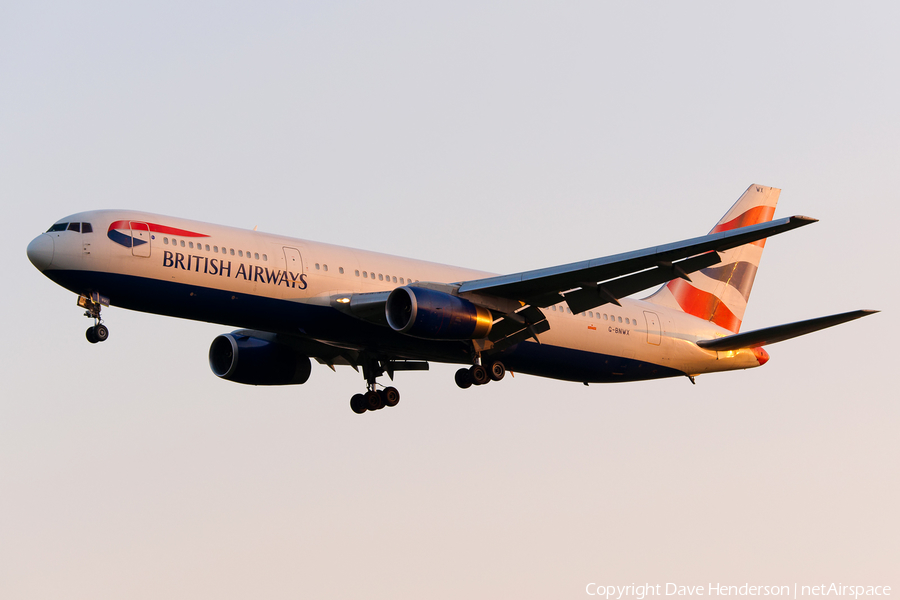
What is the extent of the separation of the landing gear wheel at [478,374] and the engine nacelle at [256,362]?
7.04 meters

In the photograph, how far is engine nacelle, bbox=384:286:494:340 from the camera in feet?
103

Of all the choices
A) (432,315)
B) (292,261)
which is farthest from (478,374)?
(292,261)

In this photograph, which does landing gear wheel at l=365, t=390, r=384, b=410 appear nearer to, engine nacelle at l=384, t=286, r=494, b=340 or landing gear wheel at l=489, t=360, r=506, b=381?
landing gear wheel at l=489, t=360, r=506, b=381

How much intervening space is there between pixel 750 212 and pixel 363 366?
18388 millimetres

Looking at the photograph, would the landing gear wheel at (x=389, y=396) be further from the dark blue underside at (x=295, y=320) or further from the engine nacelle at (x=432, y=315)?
the engine nacelle at (x=432, y=315)

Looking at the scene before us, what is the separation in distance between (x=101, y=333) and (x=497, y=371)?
494 inches

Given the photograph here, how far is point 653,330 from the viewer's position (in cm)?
3959

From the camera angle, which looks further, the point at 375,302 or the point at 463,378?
the point at 463,378

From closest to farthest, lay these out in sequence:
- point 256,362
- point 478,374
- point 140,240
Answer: point 140,240
point 478,374
point 256,362

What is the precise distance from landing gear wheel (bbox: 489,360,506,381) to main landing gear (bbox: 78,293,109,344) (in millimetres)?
12195

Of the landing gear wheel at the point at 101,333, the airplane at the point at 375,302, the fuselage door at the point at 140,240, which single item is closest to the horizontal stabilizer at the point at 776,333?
the airplane at the point at 375,302

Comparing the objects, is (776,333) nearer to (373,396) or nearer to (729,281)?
(729,281)

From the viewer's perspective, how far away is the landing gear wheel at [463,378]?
115 ft

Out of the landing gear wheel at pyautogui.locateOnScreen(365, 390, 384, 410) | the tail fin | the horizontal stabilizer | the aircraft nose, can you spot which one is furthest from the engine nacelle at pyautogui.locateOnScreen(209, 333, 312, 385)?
the horizontal stabilizer
